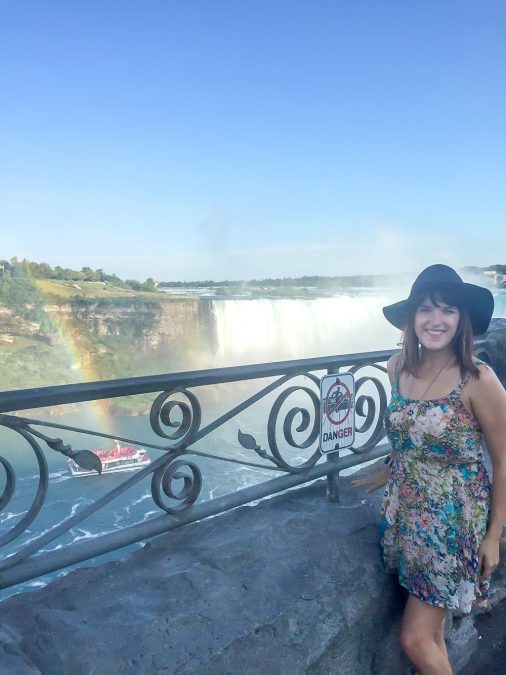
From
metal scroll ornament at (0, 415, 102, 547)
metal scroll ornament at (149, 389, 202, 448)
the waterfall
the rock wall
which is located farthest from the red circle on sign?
the waterfall

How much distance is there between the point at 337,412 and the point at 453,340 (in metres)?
0.69

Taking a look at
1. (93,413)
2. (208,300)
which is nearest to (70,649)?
(208,300)

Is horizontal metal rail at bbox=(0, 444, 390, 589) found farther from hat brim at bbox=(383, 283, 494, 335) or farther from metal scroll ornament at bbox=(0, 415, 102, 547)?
hat brim at bbox=(383, 283, 494, 335)

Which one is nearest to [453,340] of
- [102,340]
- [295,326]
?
[295,326]

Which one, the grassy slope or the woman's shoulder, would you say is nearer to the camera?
the woman's shoulder

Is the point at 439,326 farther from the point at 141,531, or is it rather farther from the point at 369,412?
the point at 141,531

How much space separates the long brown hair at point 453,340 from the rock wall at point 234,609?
29.8 inches

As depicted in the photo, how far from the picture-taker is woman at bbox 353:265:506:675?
69.9 inches

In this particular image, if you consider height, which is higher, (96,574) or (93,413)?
(96,574)

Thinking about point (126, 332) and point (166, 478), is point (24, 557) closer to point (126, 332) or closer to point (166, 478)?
point (166, 478)

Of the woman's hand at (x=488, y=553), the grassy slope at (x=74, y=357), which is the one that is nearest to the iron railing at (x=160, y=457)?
the woman's hand at (x=488, y=553)

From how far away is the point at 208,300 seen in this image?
54.5 m

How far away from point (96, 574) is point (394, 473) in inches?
45.1

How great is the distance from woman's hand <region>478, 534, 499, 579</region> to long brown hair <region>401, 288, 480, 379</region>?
0.56 meters
